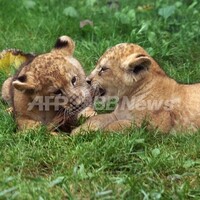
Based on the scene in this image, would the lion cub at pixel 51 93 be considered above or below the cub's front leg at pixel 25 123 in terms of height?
above

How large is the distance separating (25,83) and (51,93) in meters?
0.27

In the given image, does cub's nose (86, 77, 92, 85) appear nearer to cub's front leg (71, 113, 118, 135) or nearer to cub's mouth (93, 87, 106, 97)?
cub's mouth (93, 87, 106, 97)

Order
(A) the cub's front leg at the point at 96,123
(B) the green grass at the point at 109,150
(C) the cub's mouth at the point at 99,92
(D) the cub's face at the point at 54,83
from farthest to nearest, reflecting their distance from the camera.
A: (C) the cub's mouth at the point at 99,92
(A) the cub's front leg at the point at 96,123
(D) the cub's face at the point at 54,83
(B) the green grass at the point at 109,150

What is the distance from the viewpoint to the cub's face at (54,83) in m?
7.46

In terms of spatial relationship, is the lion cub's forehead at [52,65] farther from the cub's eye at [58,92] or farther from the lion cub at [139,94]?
the lion cub at [139,94]

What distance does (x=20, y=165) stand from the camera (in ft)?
22.6

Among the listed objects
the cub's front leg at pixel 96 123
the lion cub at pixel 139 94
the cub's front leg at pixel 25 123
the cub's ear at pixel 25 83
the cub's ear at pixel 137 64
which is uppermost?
the cub's ear at pixel 137 64

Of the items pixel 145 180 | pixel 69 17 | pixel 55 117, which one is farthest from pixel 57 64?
pixel 69 17

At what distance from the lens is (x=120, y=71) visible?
768 centimetres

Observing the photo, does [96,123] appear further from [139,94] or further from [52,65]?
[52,65]

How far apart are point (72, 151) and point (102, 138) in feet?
1.14

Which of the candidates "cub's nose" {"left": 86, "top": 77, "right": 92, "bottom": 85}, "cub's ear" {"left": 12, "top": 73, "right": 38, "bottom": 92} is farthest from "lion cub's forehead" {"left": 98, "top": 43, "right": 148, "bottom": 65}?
"cub's ear" {"left": 12, "top": 73, "right": 38, "bottom": 92}

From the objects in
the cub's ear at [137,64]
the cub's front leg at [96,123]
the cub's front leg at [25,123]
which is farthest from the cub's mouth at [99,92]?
the cub's front leg at [25,123]

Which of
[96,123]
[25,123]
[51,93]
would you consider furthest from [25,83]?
[96,123]
